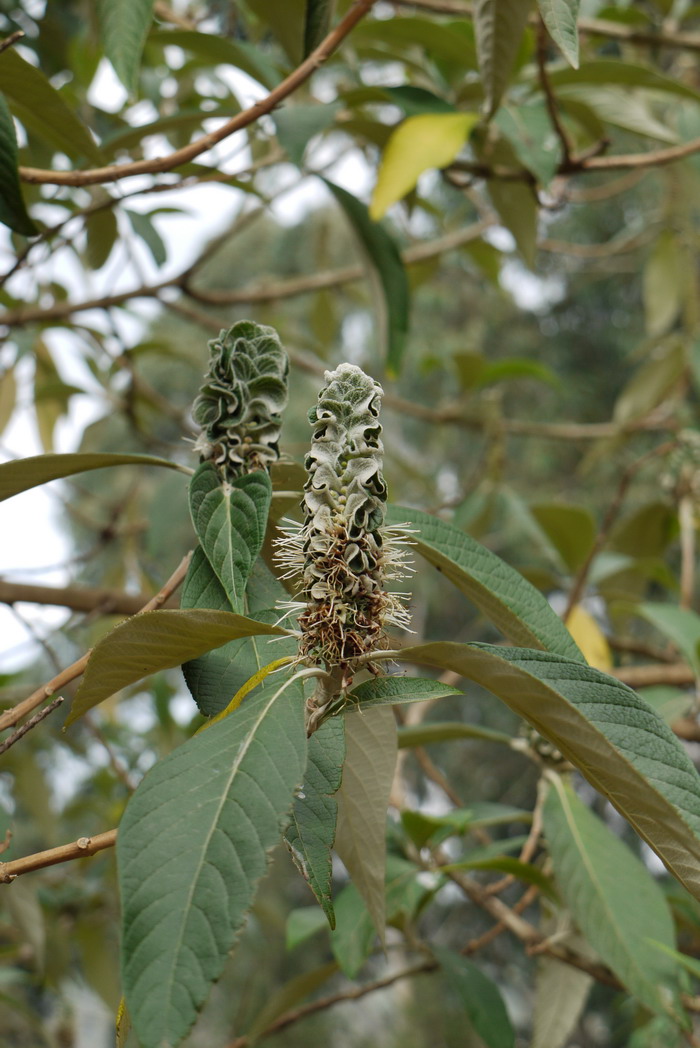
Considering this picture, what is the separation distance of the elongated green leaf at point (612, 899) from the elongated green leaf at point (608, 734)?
0.36 meters

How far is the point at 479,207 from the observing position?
1.44 m

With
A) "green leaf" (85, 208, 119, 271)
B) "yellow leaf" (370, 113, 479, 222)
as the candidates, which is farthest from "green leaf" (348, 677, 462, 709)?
"green leaf" (85, 208, 119, 271)

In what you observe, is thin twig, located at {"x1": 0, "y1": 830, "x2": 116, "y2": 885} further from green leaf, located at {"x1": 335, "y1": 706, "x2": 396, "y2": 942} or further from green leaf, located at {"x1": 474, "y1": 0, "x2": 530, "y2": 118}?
green leaf, located at {"x1": 474, "y1": 0, "x2": 530, "y2": 118}

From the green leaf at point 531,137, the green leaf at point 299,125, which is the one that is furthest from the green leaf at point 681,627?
the green leaf at point 299,125

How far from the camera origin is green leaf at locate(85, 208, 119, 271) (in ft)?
3.38

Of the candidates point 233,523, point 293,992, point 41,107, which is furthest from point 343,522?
point 293,992

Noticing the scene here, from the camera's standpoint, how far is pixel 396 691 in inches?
17.7

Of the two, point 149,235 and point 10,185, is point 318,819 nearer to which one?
point 10,185

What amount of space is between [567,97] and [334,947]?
2.93ft

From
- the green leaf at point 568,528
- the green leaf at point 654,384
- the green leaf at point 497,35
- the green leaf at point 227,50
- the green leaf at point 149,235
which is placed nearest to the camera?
the green leaf at point 497,35

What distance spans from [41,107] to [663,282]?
133cm

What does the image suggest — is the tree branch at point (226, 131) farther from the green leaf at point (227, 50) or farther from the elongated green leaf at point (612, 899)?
the elongated green leaf at point (612, 899)

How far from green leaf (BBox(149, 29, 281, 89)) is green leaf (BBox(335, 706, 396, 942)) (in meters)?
0.59

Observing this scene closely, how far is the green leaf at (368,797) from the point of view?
0.53m
